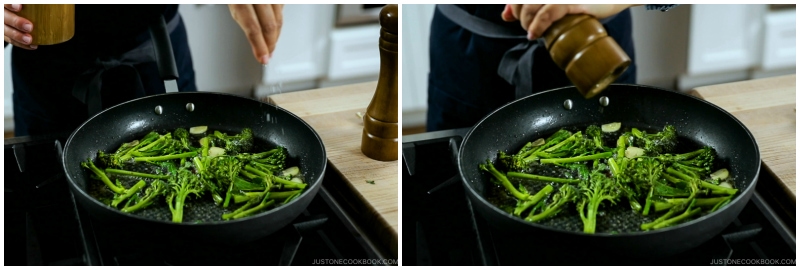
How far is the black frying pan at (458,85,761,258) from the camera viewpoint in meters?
1.15

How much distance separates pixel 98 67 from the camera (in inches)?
62.6

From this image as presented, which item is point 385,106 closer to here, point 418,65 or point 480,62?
point 480,62

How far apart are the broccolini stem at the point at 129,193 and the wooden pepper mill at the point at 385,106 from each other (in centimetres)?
38

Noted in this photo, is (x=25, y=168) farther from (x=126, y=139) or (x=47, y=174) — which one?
(x=126, y=139)

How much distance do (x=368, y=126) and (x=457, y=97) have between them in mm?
334

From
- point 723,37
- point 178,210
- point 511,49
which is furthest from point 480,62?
point 723,37

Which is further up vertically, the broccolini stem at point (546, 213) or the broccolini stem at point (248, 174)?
the broccolini stem at point (248, 174)

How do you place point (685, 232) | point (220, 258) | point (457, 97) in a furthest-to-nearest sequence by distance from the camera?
point (457, 97), point (220, 258), point (685, 232)

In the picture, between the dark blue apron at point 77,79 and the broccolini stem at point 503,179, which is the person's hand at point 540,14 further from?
the dark blue apron at point 77,79

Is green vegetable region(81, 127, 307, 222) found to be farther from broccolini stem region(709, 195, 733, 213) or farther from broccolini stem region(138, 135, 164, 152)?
broccolini stem region(709, 195, 733, 213)

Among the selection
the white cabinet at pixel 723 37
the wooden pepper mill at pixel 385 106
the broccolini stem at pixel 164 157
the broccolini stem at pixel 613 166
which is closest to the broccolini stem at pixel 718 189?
the broccolini stem at pixel 613 166

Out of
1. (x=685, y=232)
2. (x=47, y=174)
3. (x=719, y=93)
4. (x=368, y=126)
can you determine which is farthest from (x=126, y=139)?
(x=719, y=93)

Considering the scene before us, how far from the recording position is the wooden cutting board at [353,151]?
135 cm

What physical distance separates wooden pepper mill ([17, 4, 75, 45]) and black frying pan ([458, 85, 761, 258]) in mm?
629
